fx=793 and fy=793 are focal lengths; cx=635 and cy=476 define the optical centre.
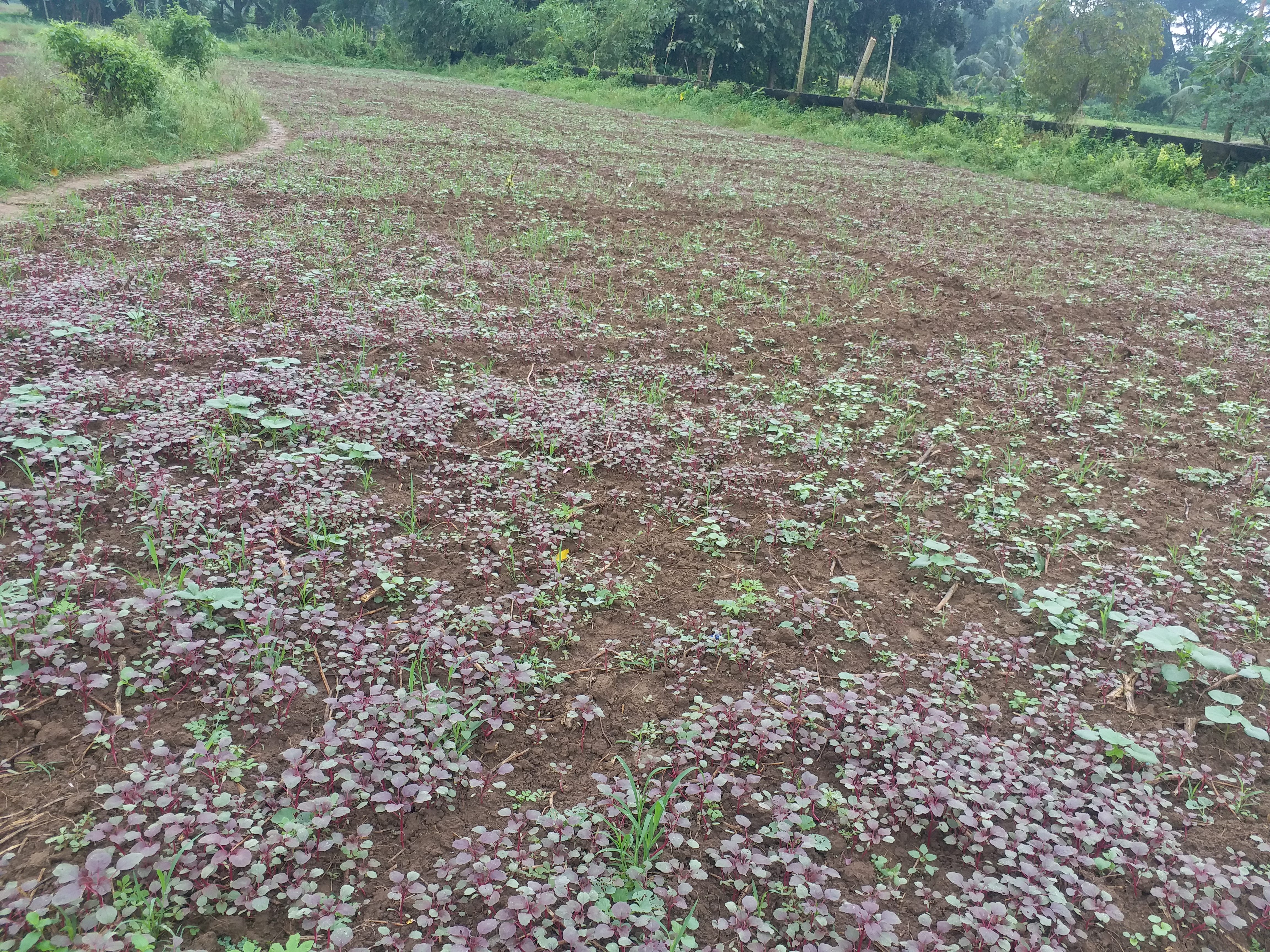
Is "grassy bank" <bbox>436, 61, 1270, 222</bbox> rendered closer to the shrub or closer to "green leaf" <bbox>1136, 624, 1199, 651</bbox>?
the shrub

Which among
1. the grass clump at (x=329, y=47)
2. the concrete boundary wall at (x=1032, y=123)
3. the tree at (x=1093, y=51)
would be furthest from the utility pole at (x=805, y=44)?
the grass clump at (x=329, y=47)

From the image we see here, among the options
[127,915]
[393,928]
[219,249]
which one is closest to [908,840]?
[393,928]

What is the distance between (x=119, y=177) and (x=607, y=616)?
9268mm

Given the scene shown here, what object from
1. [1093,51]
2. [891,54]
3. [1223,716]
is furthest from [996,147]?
[1223,716]

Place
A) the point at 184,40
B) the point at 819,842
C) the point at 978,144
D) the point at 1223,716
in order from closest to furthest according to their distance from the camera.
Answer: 1. the point at 819,842
2. the point at 1223,716
3. the point at 184,40
4. the point at 978,144

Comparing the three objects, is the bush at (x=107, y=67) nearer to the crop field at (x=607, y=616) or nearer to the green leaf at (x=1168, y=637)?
the crop field at (x=607, y=616)

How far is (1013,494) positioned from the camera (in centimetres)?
411

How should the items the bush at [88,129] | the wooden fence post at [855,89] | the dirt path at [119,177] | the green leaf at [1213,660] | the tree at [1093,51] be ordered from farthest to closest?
1. the wooden fence post at [855,89]
2. the tree at [1093,51]
3. the bush at [88,129]
4. the dirt path at [119,177]
5. the green leaf at [1213,660]

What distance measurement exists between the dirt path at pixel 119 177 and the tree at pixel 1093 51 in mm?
17688

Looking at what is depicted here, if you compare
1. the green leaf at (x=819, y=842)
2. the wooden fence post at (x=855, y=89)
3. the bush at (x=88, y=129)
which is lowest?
the green leaf at (x=819, y=842)

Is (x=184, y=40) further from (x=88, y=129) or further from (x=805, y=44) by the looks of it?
(x=805, y=44)

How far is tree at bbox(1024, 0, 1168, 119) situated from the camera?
1895 cm

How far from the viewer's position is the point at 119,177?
909 cm

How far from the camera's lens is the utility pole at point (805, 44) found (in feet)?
69.1
